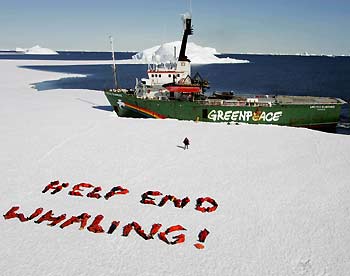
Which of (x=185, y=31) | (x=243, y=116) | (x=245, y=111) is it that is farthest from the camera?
(x=185, y=31)

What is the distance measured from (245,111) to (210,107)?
431 centimetres

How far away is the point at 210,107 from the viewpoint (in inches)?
1470

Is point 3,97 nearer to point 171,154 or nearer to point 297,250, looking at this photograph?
point 171,154

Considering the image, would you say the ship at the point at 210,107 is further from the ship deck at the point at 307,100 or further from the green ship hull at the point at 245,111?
the ship deck at the point at 307,100

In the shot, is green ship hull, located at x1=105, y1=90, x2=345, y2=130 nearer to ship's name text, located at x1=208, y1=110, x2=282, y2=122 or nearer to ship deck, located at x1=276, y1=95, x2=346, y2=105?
ship's name text, located at x1=208, y1=110, x2=282, y2=122

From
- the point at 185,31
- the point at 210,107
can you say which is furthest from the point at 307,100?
the point at 185,31

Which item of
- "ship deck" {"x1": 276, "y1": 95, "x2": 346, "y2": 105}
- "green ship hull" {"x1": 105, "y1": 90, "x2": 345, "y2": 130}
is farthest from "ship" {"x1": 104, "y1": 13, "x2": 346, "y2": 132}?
"ship deck" {"x1": 276, "y1": 95, "x2": 346, "y2": 105}

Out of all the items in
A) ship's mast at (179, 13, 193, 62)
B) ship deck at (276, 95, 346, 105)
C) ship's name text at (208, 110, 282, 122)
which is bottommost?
ship's name text at (208, 110, 282, 122)

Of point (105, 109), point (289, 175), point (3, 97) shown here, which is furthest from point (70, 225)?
point (3, 97)

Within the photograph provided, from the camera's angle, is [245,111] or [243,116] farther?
[243,116]

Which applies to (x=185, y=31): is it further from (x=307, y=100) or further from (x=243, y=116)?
(x=307, y=100)

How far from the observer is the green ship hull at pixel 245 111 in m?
37.3

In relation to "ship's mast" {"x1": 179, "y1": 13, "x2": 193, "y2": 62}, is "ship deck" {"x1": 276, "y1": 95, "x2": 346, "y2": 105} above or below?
below

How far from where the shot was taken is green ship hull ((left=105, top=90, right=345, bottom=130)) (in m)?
37.3
